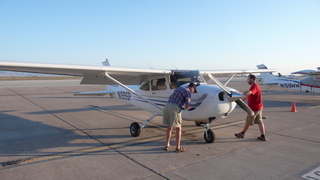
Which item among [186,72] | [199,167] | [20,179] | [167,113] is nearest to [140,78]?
[186,72]

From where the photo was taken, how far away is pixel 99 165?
428cm

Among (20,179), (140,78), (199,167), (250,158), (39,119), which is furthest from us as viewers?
(39,119)

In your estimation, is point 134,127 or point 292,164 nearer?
point 292,164

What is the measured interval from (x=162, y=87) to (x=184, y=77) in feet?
2.50

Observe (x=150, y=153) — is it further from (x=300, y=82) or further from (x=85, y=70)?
(x=300, y=82)

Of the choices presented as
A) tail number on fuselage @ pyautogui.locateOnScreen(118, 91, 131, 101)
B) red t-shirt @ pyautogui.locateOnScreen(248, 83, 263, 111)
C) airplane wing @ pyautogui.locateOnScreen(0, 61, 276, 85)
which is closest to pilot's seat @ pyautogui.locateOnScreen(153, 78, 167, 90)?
airplane wing @ pyautogui.locateOnScreen(0, 61, 276, 85)

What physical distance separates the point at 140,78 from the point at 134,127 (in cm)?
215

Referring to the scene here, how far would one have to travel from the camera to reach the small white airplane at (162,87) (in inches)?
210

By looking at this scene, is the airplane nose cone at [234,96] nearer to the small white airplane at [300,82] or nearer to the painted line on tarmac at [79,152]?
the painted line on tarmac at [79,152]

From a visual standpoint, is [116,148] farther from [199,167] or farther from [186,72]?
[186,72]

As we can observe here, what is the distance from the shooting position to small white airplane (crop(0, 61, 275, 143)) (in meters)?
5.34

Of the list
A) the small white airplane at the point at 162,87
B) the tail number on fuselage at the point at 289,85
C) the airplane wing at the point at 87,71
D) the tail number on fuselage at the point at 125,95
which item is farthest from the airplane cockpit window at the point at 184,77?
the tail number on fuselage at the point at 289,85

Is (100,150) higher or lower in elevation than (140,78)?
lower

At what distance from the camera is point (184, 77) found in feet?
→ 21.4
